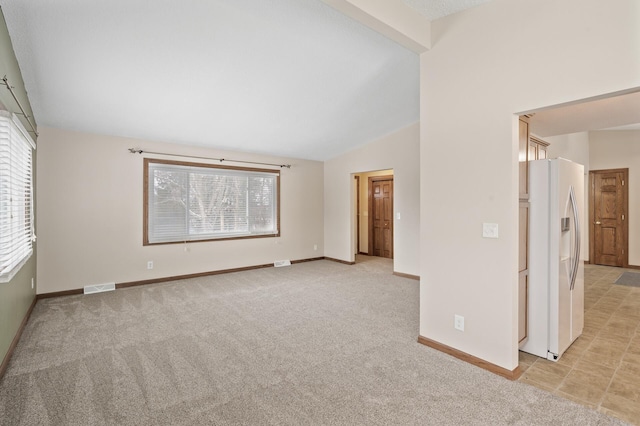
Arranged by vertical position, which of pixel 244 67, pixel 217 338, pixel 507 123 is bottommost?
pixel 217 338

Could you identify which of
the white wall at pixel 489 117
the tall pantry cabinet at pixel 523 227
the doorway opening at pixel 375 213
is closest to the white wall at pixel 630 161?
the doorway opening at pixel 375 213

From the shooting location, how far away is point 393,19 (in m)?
2.44

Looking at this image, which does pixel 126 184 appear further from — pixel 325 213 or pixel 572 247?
pixel 572 247

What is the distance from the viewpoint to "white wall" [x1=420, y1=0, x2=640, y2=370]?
196 cm

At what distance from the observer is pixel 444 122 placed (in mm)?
2729

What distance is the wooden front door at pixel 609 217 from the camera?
6445 mm

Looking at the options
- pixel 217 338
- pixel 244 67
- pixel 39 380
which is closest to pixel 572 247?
pixel 217 338

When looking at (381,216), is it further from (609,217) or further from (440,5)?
(440,5)

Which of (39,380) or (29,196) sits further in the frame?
(29,196)

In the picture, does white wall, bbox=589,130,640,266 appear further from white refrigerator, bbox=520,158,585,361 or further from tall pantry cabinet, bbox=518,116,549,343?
tall pantry cabinet, bbox=518,116,549,343

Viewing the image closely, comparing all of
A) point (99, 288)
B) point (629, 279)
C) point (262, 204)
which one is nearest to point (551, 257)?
point (629, 279)

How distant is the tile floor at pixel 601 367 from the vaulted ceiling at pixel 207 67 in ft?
9.92

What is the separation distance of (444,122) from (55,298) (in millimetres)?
5422

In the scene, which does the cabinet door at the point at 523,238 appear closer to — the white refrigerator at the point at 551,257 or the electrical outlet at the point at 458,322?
the white refrigerator at the point at 551,257
